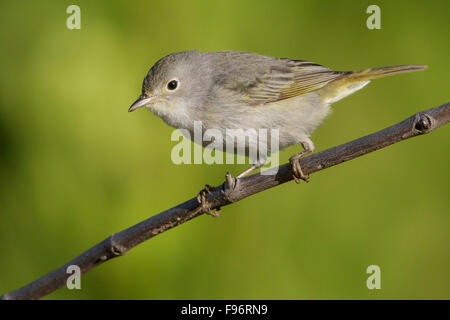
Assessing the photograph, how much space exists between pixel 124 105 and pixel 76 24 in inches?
19.3

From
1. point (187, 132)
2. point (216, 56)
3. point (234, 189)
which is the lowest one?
point (234, 189)

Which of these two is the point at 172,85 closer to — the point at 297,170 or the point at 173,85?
the point at 173,85

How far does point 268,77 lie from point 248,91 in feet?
0.62

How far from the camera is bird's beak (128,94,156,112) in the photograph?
2605mm

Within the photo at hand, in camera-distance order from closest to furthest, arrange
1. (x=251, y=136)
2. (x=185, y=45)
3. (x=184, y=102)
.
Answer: (x=251, y=136) → (x=184, y=102) → (x=185, y=45)

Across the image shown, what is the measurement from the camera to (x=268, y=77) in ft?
9.66

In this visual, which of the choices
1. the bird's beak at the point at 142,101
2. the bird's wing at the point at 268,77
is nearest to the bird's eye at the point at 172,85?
A: the bird's beak at the point at 142,101

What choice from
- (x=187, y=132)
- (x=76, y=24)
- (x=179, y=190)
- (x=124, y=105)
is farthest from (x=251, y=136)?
(x=76, y=24)

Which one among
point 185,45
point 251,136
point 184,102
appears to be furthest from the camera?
point 185,45

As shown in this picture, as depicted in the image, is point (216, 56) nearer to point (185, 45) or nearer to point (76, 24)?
point (185, 45)

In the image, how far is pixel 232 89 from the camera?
281cm

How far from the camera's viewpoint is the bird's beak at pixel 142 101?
2605 millimetres

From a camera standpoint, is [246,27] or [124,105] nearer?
[124,105]

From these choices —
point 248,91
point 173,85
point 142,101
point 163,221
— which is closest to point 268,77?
point 248,91
